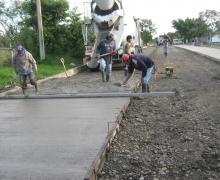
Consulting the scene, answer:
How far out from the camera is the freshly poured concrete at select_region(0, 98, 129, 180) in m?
5.58

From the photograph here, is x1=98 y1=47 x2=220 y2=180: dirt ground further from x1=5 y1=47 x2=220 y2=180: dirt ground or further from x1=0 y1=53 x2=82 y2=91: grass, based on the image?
x1=0 y1=53 x2=82 y2=91: grass

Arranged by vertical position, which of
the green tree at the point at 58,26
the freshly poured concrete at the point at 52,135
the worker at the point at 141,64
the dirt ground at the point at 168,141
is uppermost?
the green tree at the point at 58,26

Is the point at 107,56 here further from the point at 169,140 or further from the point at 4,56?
the point at 4,56

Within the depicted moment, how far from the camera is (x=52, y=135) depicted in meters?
7.39

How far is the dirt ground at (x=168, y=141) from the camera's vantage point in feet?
19.1

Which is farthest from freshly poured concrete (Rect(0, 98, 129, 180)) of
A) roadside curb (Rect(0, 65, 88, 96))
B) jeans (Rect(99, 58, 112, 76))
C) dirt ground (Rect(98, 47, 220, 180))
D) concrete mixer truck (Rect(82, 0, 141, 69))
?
concrete mixer truck (Rect(82, 0, 141, 69))

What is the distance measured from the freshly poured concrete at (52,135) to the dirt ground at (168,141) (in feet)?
1.19

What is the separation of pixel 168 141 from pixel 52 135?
1.88 metres

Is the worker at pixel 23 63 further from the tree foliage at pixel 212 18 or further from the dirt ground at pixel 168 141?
the tree foliage at pixel 212 18

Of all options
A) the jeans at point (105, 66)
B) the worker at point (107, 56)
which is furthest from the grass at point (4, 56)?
the jeans at point (105, 66)

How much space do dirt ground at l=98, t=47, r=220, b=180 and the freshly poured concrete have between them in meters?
0.36

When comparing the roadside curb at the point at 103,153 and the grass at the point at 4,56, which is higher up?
the grass at the point at 4,56

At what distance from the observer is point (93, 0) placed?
66.9ft

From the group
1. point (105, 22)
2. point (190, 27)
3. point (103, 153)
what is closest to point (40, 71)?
point (105, 22)
